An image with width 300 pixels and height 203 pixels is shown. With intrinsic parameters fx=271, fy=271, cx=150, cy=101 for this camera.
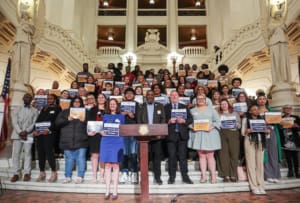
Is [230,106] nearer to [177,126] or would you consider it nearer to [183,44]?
[177,126]

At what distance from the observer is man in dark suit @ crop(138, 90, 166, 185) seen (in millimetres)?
4395

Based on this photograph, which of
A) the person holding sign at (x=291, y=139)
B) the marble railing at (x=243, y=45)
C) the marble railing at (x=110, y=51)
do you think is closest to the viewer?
the person holding sign at (x=291, y=139)

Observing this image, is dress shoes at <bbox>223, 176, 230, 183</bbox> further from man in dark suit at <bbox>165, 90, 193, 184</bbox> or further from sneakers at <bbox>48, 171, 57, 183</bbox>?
sneakers at <bbox>48, 171, 57, 183</bbox>

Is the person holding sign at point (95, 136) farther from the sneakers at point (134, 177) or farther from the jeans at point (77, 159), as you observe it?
the sneakers at point (134, 177)

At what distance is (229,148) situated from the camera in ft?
15.0

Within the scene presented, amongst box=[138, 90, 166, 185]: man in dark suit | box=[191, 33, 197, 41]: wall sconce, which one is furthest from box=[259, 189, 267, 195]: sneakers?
box=[191, 33, 197, 41]: wall sconce

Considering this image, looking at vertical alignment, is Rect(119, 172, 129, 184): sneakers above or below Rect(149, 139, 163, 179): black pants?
below

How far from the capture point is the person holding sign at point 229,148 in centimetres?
454

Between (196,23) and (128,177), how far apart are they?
1494 centimetres

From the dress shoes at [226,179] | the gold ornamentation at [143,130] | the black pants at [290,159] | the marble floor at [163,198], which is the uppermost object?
the gold ornamentation at [143,130]

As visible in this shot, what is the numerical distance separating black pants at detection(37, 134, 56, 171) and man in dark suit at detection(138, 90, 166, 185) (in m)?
1.61

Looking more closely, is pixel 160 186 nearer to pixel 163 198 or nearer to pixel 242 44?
pixel 163 198

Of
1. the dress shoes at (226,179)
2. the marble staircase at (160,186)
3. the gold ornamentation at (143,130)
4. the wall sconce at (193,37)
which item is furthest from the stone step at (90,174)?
the wall sconce at (193,37)

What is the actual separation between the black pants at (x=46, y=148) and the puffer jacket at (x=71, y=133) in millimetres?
267
